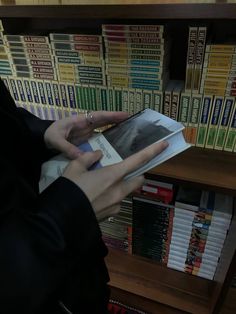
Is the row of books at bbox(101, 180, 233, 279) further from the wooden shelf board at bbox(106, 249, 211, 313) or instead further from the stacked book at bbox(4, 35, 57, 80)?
the stacked book at bbox(4, 35, 57, 80)

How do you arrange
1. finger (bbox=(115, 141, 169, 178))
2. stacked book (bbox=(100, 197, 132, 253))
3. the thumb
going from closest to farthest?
finger (bbox=(115, 141, 169, 178)) < the thumb < stacked book (bbox=(100, 197, 132, 253))

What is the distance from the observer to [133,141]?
20.8 inches

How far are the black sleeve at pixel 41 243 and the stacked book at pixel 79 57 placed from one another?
0.43 m

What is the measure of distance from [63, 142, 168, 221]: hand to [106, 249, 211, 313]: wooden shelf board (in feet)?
2.36

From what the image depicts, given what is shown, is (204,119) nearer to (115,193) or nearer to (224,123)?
(224,123)

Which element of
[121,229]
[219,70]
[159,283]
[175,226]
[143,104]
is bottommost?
[159,283]

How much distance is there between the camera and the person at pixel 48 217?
1.09 feet

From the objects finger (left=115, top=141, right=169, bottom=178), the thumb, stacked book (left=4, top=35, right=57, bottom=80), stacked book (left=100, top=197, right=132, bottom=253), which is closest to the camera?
finger (left=115, top=141, right=169, bottom=178)

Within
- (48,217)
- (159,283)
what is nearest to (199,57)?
(48,217)

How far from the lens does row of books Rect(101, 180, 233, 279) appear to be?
83 centimetres

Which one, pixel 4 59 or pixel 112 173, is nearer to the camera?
pixel 112 173

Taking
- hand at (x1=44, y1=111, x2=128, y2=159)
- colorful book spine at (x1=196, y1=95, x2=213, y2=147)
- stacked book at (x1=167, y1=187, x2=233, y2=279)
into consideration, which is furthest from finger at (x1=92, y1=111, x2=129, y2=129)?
stacked book at (x1=167, y1=187, x2=233, y2=279)

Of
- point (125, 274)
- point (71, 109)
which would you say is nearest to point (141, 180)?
point (71, 109)

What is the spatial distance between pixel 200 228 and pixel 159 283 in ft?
1.05
